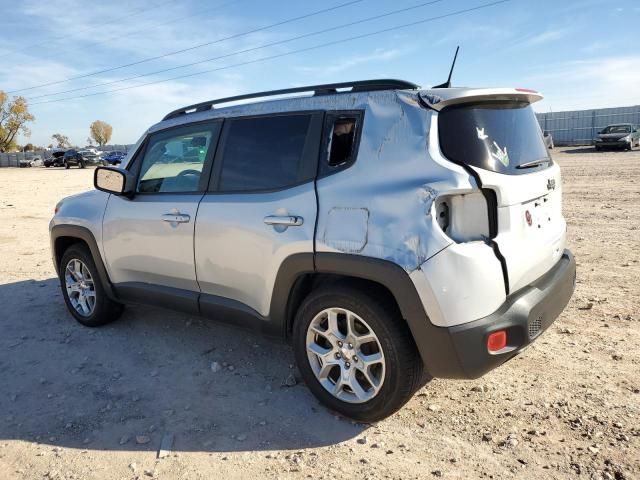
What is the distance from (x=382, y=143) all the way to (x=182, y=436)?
79.3 inches

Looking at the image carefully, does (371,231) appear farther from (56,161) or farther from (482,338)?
(56,161)

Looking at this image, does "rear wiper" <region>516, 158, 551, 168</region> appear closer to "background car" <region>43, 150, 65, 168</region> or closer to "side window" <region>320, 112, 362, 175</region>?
"side window" <region>320, 112, 362, 175</region>

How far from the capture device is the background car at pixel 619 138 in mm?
27625

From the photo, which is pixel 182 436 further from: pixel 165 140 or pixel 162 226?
pixel 165 140

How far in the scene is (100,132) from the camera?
14038cm

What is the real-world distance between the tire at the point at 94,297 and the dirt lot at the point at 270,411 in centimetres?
12

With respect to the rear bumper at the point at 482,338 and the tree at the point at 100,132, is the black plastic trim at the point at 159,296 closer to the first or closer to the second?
the rear bumper at the point at 482,338

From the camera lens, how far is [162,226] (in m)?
3.85

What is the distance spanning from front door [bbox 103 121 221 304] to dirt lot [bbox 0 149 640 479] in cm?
59

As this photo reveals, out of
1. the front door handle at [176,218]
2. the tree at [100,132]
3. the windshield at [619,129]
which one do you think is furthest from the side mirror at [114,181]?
the tree at [100,132]

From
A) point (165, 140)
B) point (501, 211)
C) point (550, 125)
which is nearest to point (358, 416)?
point (501, 211)

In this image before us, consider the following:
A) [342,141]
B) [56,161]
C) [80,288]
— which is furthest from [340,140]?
[56,161]

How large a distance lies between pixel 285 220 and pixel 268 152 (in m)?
0.57

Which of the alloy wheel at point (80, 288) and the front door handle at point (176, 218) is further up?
the front door handle at point (176, 218)
